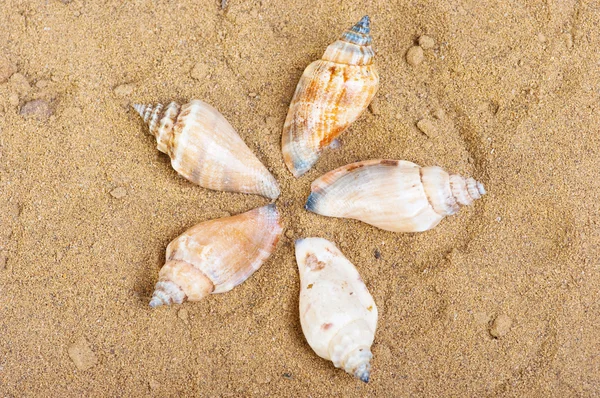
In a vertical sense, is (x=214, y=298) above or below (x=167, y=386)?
above

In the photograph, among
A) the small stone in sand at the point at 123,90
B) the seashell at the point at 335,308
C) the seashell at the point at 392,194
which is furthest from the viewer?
the small stone in sand at the point at 123,90

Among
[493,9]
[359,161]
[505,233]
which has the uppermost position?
[493,9]

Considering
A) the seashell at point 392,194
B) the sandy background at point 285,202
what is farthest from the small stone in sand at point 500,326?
the seashell at point 392,194

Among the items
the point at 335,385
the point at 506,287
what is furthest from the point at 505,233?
the point at 335,385

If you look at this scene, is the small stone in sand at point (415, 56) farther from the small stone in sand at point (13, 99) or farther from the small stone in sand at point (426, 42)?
the small stone in sand at point (13, 99)

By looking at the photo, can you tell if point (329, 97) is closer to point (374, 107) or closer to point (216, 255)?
point (374, 107)

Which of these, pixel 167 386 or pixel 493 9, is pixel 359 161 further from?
pixel 167 386
